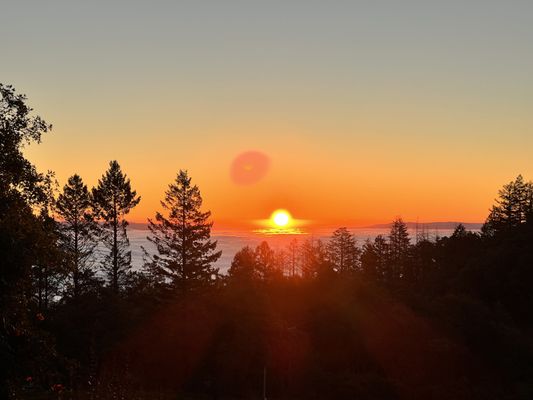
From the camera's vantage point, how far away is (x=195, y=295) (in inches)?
1229

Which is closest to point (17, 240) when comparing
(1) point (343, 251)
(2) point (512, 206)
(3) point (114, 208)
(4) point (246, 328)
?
(4) point (246, 328)

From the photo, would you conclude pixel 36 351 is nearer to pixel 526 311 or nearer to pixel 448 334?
pixel 448 334

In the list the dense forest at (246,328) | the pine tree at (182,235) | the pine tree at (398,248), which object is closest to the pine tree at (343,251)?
the pine tree at (398,248)

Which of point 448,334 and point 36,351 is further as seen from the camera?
point 448,334

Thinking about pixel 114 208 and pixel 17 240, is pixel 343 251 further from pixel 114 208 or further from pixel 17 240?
pixel 17 240

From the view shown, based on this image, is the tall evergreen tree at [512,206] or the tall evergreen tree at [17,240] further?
the tall evergreen tree at [512,206]

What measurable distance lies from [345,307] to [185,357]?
1049cm

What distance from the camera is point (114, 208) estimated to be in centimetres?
3459

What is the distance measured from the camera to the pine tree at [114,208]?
3422 cm

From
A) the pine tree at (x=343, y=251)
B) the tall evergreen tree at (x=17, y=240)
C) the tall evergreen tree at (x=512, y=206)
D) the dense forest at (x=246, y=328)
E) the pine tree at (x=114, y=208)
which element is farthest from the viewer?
the pine tree at (x=343, y=251)

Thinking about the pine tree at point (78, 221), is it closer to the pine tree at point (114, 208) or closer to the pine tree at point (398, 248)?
the pine tree at point (114, 208)

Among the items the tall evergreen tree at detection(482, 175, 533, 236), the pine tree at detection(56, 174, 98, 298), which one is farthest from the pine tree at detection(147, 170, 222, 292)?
the tall evergreen tree at detection(482, 175, 533, 236)

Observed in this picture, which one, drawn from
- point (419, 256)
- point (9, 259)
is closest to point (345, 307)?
point (9, 259)

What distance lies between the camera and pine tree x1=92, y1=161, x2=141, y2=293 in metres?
34.2
